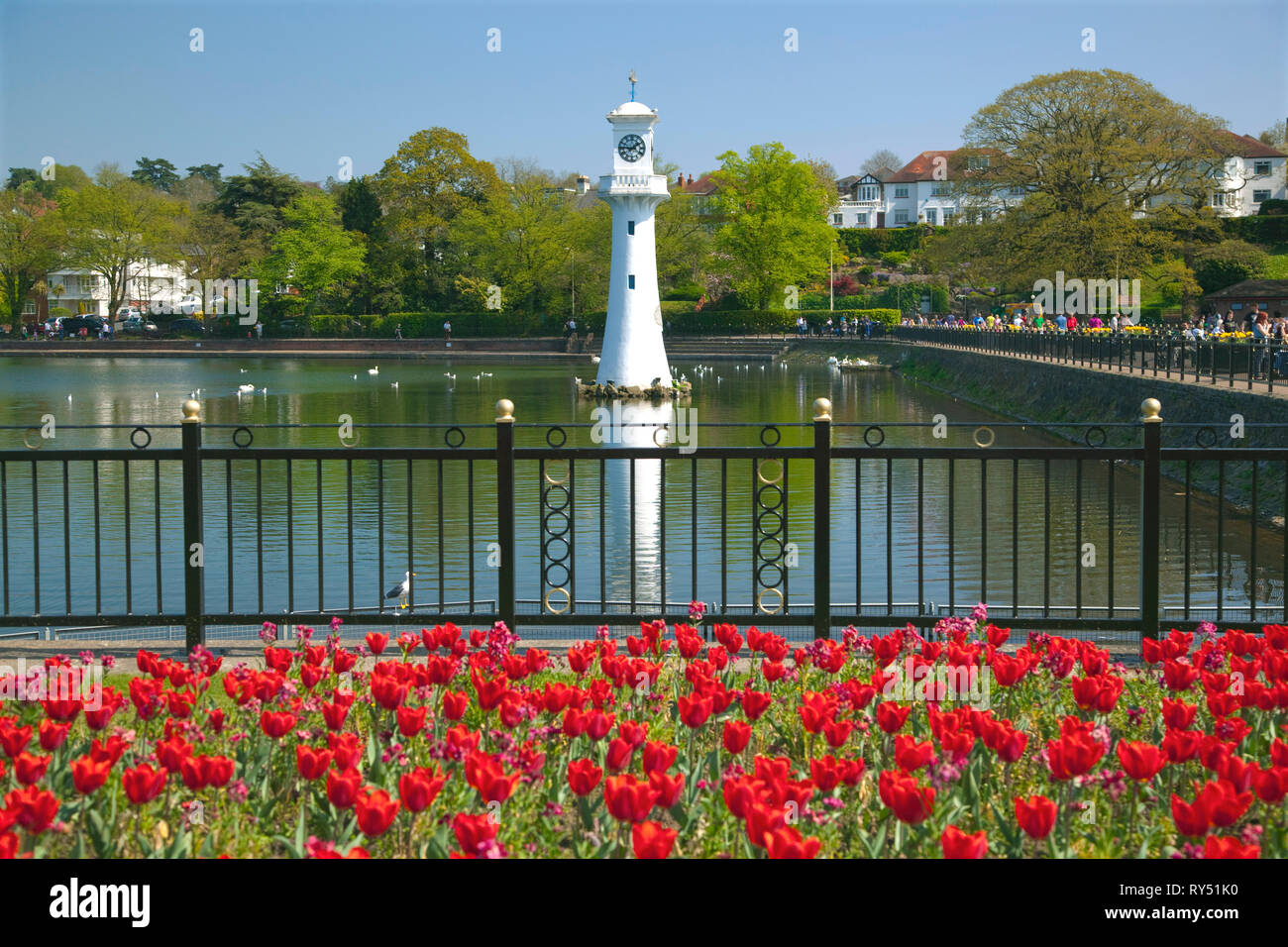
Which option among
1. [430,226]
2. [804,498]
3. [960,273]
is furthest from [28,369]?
[804,498]

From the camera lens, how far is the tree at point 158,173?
141 m

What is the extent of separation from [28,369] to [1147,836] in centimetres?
7356

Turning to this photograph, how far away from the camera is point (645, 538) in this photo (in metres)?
19.4

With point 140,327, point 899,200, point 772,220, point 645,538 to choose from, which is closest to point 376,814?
point 645,538

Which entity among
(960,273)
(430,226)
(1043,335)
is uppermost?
(430,226)

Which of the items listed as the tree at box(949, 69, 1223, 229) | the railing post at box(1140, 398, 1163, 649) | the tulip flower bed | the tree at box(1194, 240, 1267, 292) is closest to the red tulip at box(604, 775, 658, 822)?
the tulip flower bed

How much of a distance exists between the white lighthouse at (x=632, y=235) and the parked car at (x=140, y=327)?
2264 inches

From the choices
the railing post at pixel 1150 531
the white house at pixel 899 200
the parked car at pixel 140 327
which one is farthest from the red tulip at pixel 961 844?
the white house at pixel 899 200

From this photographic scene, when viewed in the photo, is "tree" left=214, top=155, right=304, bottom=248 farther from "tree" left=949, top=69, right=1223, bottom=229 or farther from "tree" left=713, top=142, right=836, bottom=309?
"tree" left=949, top=69, right=1223, bottom=229

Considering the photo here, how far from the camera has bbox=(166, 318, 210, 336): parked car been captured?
90.7 m

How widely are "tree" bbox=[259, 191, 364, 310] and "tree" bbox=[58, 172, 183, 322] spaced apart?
9916mm
